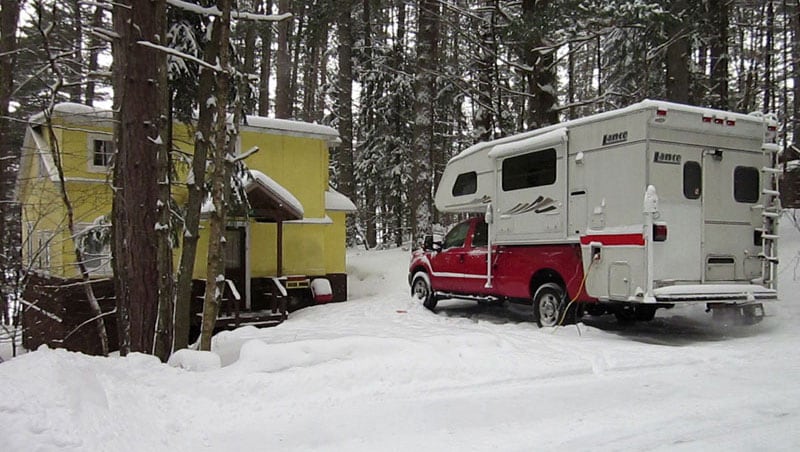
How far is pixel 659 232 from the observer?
24.8 ft

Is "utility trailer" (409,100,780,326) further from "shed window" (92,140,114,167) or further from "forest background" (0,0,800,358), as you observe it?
"shed window" (92,140,114,167)

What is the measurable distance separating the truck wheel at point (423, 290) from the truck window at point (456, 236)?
1018 mm

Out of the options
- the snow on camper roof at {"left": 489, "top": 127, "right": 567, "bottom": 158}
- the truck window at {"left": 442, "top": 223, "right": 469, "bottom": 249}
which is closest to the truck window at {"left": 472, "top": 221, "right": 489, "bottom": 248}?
the truck window at {"left": 442, "top": 223, "right": 469, "bottom": 249}

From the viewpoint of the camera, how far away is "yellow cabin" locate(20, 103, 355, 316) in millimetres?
12555

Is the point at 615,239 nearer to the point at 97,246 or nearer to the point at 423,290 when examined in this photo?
the point at 423,290

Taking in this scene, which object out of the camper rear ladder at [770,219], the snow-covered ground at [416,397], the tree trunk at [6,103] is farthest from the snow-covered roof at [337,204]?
the camper rear ladder at [770,219]

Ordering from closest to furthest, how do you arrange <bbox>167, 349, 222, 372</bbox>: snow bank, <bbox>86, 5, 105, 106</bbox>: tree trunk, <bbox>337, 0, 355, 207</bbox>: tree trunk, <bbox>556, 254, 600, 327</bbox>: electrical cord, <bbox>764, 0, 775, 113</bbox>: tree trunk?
<bbox>167, 349, 222, 372</bbox>: snow bank < <bbox>86, 5, 105, 106</bbox>: tree trunk < <bbox>556, 254, 600, 327</bbox>: electrical cord < <bbox>764, 0, 775, 113</bbox>: tree trunk < <bbox>337, 0, 355, 207</bbox>: tree trunk

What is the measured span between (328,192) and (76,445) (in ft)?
46.6

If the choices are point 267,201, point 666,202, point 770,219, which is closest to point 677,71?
point 770,219

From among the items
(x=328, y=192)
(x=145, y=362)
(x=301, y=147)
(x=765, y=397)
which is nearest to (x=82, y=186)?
(x=301, y=147)

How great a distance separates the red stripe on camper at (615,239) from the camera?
24.9 feet

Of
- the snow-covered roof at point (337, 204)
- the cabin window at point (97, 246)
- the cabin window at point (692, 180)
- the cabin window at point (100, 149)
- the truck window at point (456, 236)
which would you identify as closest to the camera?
the cabin window at point (692, 180)

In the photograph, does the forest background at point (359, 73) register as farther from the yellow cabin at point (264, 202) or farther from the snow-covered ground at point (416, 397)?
the snow-covered ground at point (416, 397)

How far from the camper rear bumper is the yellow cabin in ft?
26.7
